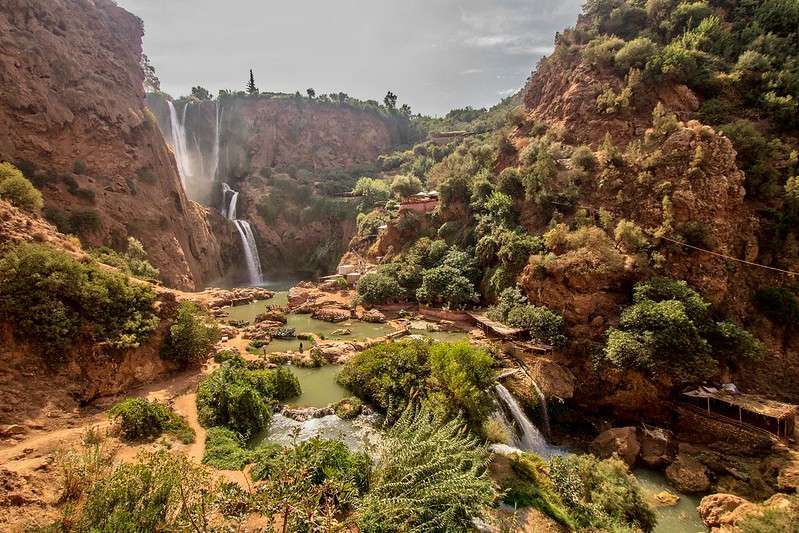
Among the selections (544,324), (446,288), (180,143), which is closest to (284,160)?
(180,143)

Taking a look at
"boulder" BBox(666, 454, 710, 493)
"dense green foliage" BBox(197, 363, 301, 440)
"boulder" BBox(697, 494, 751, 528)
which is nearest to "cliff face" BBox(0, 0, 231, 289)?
"dense green foliage" BBox(197, 363, 301, 440)

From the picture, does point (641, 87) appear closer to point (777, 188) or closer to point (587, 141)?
point (587, 141)

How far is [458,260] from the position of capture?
2884cm

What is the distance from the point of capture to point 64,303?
45.0 feet

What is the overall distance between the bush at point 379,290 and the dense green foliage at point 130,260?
48.7 feet

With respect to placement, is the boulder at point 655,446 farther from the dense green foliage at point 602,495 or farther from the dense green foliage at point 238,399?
the dense green foliage at point 238,399

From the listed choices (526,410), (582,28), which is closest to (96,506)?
(526,410)

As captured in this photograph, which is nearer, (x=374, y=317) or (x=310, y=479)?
(x=310, y=479)

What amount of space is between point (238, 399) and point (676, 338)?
1934 centimetres

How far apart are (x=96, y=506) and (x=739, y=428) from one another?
22.5m

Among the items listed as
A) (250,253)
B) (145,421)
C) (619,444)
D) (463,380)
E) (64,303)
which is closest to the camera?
(145,421)

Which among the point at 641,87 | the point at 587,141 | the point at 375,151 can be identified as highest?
the point at 375,151

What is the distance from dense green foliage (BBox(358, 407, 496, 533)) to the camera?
319 inches

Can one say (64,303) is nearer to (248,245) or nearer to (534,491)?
(534,491)
